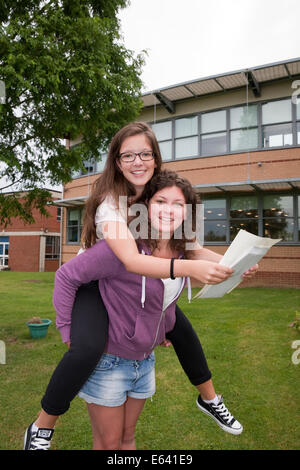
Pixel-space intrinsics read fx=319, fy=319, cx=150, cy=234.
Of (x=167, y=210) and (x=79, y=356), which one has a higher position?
(x=167, y=210)

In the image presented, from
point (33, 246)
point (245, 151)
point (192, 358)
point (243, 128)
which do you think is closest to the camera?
point (192, 358)

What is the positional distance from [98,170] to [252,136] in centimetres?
826

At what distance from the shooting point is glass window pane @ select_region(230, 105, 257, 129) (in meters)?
13.6

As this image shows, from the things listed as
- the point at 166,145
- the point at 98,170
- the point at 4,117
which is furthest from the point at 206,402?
the point at 98,170

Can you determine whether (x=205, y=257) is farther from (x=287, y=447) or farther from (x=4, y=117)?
(x=4, y=117)

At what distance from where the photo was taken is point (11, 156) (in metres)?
4.54

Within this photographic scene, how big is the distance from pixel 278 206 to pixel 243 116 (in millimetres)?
4224

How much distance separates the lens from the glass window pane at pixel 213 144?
14.2 metres

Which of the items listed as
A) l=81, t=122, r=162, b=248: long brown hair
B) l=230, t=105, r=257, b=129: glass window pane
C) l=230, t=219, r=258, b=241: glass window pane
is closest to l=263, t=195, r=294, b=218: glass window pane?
l=230, t=219, r=258, b=241: glass window pane

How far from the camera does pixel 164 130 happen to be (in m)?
15.5

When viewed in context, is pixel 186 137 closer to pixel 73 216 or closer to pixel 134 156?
pixel 73 216

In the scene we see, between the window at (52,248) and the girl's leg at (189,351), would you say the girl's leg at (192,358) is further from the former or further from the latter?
the window at (52,248)

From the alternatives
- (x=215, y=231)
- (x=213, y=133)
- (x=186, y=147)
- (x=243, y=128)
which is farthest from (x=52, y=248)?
(x=243, y=128)

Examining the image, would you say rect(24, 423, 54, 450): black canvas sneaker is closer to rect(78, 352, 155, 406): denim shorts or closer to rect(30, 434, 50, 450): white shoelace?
rect(30, 434, 50, 450): white shoelace
